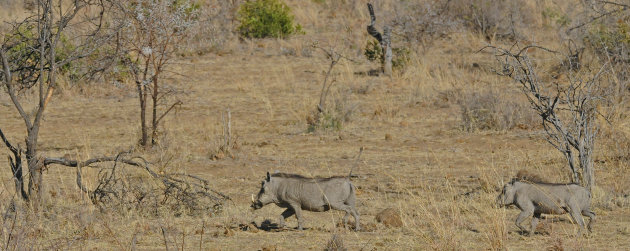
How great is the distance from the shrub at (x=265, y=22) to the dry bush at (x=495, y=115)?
10105mm

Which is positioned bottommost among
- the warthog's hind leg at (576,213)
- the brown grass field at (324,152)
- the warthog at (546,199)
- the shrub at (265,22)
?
the brown grass field at (324,152)

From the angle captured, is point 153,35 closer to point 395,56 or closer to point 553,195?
point 553,195

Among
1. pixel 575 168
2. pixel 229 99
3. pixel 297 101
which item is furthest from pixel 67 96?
pixel 575 168

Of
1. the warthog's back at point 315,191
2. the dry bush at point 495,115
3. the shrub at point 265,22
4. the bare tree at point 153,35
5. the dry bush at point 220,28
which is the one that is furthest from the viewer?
the shrub at point 265,22

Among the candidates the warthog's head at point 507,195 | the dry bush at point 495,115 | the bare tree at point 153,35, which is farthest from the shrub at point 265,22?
the warthog's head at point 507,195

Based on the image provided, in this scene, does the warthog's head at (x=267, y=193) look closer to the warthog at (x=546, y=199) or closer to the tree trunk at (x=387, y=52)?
the warthog at (x=546, y=199)

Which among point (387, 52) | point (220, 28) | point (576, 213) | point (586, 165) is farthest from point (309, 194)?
point (220, 28)

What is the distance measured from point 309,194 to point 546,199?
5.66 feet

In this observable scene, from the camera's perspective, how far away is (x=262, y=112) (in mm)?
16484

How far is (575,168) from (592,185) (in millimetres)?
350

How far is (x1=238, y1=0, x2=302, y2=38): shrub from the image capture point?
78.8ft

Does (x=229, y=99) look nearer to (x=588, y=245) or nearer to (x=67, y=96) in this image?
(x=67, y=96)

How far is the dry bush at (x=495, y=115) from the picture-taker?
14.2 metres

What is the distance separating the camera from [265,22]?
24172 mm
